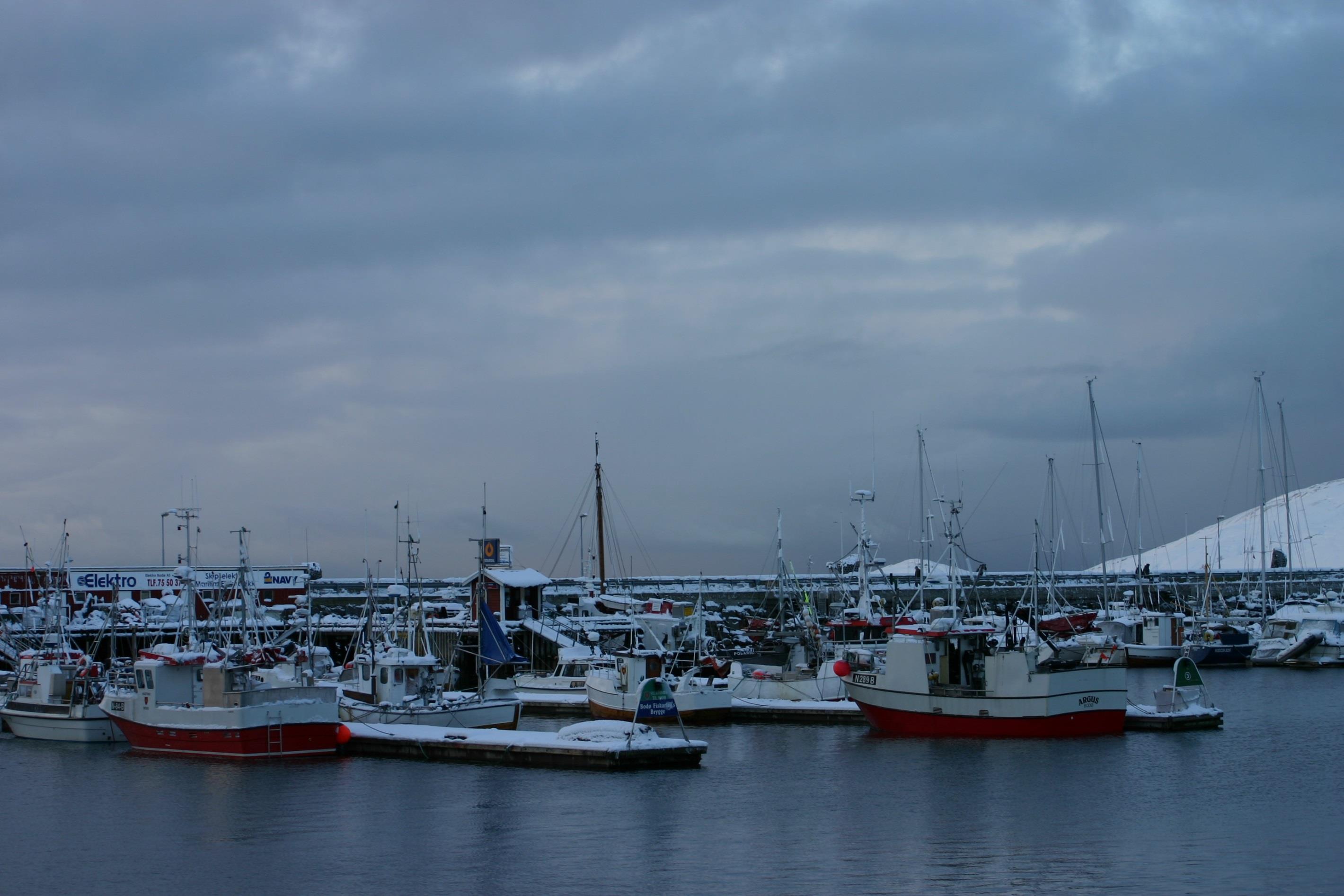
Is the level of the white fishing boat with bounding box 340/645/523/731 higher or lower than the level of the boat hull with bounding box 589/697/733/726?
higher

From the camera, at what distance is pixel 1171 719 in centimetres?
4931

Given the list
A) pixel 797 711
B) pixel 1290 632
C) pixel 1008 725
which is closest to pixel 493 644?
pixel 797 711

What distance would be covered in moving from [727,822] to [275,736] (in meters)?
18.6

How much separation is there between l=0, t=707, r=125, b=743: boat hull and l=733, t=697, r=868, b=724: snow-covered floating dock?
24.7 meters

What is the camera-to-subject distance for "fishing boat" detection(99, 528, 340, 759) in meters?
44.4

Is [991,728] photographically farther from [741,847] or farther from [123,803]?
[123,803]

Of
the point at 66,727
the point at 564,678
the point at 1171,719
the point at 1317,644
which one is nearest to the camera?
the point at 1171,719

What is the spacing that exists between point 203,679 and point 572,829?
64.5 ft

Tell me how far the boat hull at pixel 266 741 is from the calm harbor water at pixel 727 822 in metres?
0.86

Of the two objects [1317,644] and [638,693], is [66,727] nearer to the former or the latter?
[638,693]

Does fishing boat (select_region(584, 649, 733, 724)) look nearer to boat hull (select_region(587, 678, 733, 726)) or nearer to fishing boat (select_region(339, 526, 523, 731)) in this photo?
boat hull (select_region(587, 678, 733, 726))

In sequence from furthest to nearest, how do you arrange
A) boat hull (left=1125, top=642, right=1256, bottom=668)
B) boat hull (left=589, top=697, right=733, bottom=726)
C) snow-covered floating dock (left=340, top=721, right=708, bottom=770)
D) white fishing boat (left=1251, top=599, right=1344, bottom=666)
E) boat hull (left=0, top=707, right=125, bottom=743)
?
1. white fishing boat (left=1251, top=599, right=1344, bottom=666)
2. boat hull (left=1125, top=642, right=1256, bottom=668)
3. boat hull (left=589, top=697, right=733, bottom=726)
4. boat hull (left=0, top=707, right=125, bottom=743)
5. snow-covered floating dock (left=340, top=721, right=708, bottom=770)

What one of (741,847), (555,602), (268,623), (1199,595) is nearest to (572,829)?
(741,847)

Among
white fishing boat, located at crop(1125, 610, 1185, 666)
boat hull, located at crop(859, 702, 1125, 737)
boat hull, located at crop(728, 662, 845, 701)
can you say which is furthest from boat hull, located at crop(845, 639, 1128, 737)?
white fishing boat, located at crop(1125, 610, 1185, 666)
